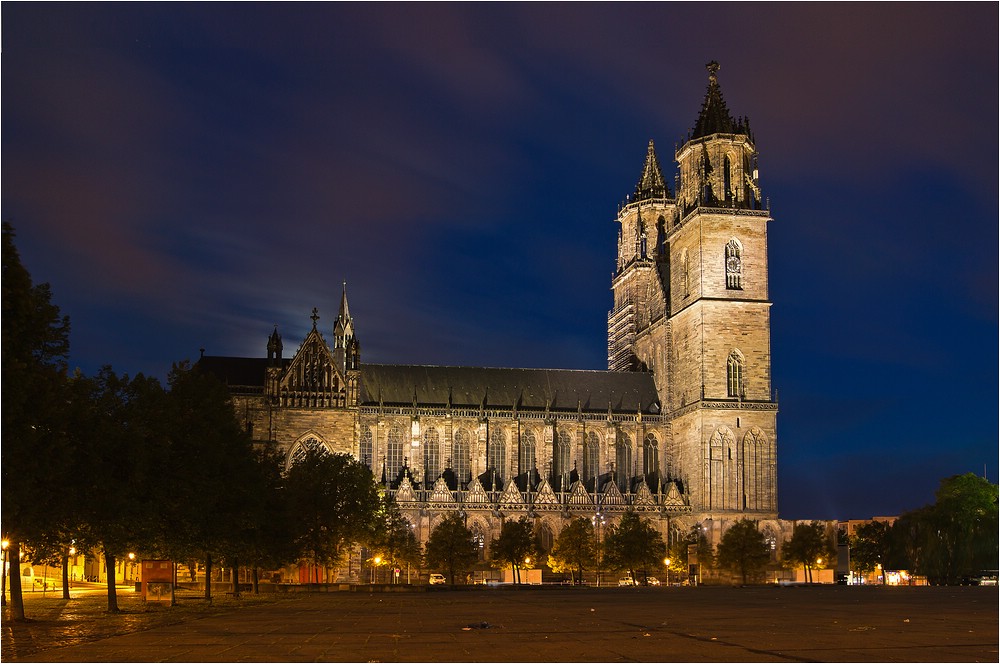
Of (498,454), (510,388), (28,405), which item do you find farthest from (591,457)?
(28,405)

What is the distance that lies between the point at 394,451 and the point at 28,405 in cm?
9577

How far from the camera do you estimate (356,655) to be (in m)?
29.6

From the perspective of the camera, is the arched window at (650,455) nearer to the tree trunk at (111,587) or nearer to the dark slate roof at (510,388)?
the dark slate roof at (510,388)

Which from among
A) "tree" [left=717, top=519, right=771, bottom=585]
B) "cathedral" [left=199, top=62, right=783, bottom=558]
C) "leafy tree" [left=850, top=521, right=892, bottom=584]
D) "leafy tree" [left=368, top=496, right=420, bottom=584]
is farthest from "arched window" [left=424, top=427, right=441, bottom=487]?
"leafy tree" [left=850, top=521, right=892, bottom=584]

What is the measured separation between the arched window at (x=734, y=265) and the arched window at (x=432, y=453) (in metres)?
32.7

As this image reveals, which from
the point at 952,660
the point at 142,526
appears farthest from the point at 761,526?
the point at 952,660

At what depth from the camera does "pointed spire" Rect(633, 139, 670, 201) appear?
16000 cm

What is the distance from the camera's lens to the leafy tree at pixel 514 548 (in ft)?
406

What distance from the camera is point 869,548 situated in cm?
16175

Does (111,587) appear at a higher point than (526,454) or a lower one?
lower

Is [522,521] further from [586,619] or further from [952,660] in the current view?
[952,660]

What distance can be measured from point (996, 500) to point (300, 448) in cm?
6456

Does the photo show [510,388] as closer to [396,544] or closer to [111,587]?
[396,544]

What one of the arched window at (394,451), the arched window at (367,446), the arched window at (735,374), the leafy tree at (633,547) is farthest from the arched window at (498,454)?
the arched window at (735,374)
